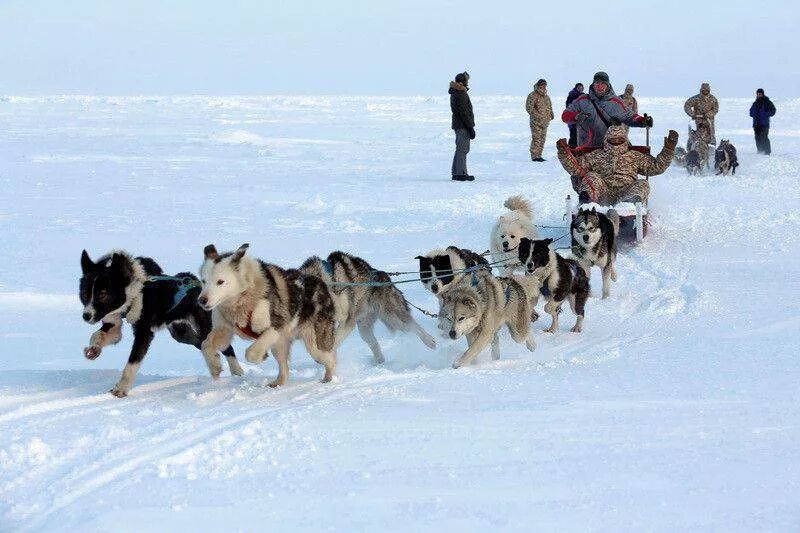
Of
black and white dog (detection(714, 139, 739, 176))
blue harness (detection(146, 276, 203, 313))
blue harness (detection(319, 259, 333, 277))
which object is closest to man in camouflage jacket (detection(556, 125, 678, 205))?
blue harness (detection(319, 259, 333, 277))

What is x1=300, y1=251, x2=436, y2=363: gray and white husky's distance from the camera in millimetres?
4574

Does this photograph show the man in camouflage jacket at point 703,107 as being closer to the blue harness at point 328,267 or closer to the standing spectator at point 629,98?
the standing spectator at point 629,98

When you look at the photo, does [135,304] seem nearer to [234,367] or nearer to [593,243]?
[234,367]

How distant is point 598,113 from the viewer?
28.4ft

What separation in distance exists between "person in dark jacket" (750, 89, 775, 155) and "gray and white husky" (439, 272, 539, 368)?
1314cm

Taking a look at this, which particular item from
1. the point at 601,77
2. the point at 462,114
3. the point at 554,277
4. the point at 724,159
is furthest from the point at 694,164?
the point at 554,277

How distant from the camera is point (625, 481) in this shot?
278cm

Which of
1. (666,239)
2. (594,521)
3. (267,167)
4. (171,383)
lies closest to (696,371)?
(594,521)

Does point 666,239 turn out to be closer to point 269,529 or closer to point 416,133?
point 269,529

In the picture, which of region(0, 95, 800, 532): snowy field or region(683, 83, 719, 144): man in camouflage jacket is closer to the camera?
region(0, 95, 800, 532): snowy field

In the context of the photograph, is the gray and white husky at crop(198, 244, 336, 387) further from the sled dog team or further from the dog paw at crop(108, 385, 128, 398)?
the dog paw at crop(108, 385, 128, 398)

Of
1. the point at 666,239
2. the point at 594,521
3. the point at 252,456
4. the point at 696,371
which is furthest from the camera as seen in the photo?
the point at 666,239

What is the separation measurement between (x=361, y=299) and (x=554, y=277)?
47.9 inches

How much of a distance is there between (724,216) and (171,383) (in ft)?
22.3
